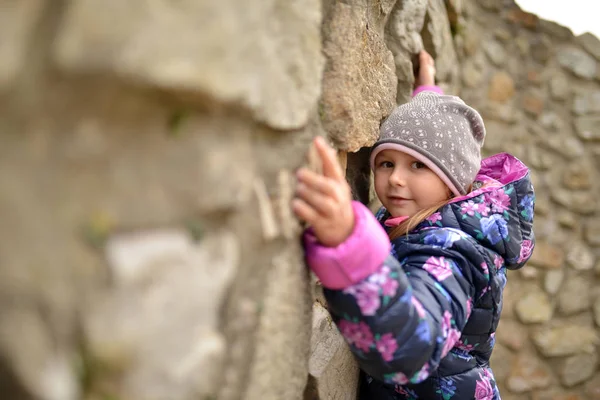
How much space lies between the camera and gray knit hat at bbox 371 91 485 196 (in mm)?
1122

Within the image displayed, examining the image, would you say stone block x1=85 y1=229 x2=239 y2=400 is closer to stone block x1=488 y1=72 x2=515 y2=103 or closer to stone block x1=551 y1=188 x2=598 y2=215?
stone block x1=488 y1=72 x2=515 y2=103

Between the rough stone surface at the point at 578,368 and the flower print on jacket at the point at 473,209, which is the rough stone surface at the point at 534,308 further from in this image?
the flower print on jacket at the point at 473,209

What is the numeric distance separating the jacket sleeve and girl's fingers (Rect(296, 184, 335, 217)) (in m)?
0.06

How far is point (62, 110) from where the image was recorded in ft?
1.13

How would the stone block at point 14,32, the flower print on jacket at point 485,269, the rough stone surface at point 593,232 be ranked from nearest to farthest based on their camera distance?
the stone block at point 14,32, the flower print on jacket at point 485,269, the rough stone surface at point 593,232

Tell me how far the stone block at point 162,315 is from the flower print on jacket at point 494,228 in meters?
0.72

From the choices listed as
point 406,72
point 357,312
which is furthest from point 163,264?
point 406,72

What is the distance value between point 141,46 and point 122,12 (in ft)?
0.09

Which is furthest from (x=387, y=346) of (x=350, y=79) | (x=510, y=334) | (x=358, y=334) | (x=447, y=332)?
(x=510, y=334)

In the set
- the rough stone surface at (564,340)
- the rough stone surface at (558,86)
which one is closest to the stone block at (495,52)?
the rough stone surface at (558,86)

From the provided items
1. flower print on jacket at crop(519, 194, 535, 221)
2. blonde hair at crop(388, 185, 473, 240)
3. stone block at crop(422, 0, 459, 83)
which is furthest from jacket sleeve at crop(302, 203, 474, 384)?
stone block at crop(422, 0, 459, 83)

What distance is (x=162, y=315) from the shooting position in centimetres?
41

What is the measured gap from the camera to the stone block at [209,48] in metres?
0.34

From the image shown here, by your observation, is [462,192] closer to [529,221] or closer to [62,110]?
[529,221]
